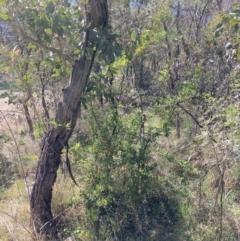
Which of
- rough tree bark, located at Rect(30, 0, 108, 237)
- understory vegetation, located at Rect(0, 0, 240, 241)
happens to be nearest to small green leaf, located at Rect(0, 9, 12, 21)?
understory vegetation, located at Rect(0, 0, 240, 241)

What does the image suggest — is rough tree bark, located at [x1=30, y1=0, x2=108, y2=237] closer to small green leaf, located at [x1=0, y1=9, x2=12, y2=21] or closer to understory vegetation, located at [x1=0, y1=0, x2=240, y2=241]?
understory vegetation, located at [x1=0, y1=0, x2=240, y2=241]

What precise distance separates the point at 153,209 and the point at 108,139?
902 mm

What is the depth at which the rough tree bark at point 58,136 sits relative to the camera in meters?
3.40

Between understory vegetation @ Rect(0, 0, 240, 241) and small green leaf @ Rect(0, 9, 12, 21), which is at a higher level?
small green leaf @ Rect(0, 9, 12, 21)

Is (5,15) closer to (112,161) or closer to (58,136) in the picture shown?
(58,136)

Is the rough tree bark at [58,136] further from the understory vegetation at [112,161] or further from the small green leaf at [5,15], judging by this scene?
the small green leaf at [5,15]

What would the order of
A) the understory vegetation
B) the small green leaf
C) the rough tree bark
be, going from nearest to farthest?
the small green leaf, the understory vegetation, the rough tree bark

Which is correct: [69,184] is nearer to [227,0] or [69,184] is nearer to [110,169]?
[110,169]

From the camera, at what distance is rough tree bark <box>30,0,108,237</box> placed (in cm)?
340

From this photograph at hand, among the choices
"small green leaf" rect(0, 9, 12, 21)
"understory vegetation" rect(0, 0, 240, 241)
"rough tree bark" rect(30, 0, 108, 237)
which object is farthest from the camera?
"rough tree bark" rect(30, 0, 108, 237)

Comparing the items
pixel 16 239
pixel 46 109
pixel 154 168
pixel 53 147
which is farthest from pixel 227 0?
pixel 16 239

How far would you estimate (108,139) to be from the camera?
3.58m

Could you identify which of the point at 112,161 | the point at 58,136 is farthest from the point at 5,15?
the point at 112,161

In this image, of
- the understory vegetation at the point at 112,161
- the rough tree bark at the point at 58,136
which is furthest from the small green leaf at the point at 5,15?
the rough tree bark at the point at 58,136
